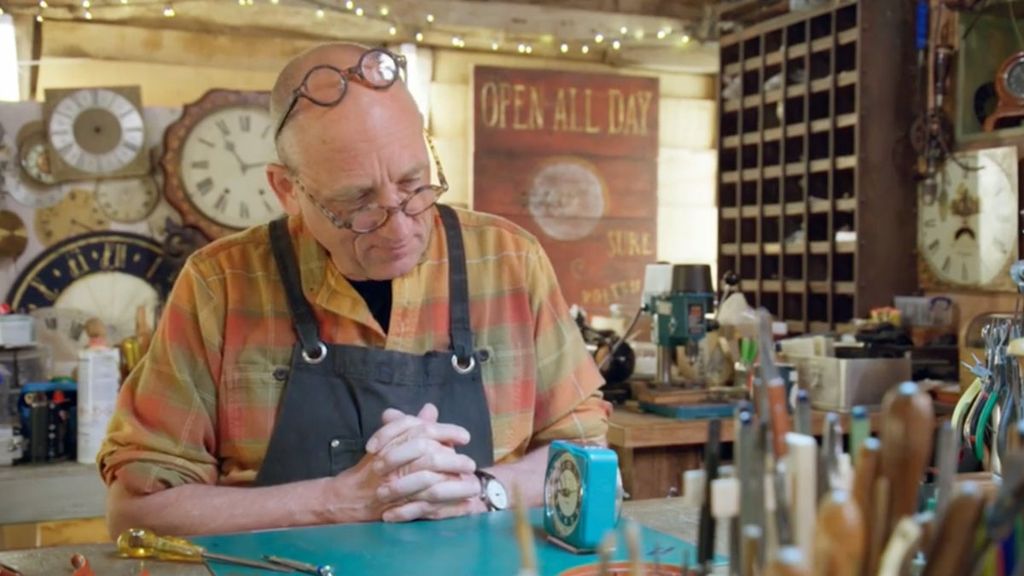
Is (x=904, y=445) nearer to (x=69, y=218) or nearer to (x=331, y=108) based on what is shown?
(x=331, y=108)

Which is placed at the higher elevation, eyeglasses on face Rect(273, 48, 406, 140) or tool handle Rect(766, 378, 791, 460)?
eyeglasses on face Rect(273, 48, 406, 140)

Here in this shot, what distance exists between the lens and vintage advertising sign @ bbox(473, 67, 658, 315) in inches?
238

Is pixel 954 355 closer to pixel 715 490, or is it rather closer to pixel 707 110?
pixel 707 110

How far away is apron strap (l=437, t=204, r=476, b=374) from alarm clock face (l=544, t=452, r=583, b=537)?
0.50 meters

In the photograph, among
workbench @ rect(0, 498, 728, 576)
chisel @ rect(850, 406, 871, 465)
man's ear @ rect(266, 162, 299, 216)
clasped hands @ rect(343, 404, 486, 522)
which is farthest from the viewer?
man's ear @ rect(266, 162, 299, 216)

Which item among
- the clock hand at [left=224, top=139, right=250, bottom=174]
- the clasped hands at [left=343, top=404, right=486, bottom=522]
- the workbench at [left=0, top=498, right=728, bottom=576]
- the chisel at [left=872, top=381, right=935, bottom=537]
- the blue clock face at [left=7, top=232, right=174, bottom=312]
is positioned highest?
the clock hand at [left=224, top=139, right=250, bottom=174]

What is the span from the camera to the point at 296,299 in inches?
85.0

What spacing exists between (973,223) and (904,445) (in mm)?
4052

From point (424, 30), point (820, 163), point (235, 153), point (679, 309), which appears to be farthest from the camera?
point (424, 30)

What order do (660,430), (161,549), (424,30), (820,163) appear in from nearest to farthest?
(161,549)
(660,430)
(820,163)
(424,30)

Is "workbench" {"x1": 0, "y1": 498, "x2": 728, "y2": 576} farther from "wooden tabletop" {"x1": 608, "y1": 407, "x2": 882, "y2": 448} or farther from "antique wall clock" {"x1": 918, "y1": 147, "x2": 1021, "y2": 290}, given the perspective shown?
"antique wall clock" {"x1": 918, "y1": 147, "x2": 1021, "y2": 290}

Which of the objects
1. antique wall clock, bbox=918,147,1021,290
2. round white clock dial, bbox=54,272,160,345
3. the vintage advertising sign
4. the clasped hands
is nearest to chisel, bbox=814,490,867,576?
the clasped hands

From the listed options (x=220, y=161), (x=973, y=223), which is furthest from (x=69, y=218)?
(x=973, y=223)

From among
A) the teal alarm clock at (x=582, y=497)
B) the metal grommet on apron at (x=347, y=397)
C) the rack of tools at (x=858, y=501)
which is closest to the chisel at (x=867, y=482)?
the rack of tools at (x=858, y=501)
